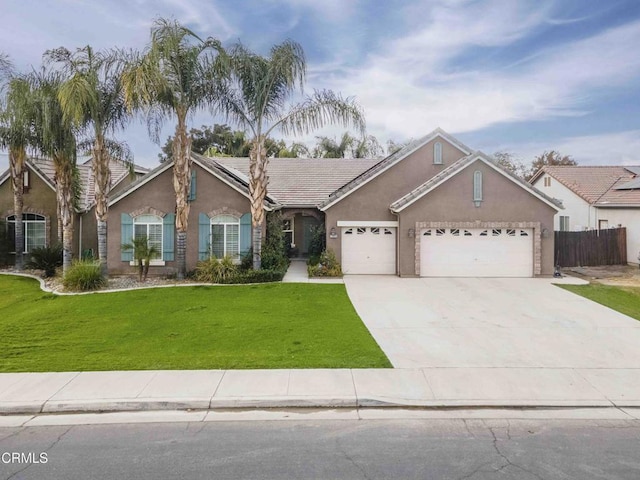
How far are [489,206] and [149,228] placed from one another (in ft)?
43.6

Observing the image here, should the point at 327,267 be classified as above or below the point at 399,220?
below

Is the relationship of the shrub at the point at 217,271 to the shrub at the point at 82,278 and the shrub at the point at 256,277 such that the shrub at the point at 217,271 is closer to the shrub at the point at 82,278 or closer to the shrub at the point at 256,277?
the shrub at the point at 256,277

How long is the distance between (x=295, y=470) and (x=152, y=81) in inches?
554

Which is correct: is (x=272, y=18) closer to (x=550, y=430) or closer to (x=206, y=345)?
(x=206, y=345)

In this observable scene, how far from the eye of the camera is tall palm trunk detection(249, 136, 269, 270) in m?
17.8

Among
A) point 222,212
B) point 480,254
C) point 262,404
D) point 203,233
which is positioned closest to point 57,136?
point 203,233

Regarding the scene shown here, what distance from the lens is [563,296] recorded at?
14719 millimetres

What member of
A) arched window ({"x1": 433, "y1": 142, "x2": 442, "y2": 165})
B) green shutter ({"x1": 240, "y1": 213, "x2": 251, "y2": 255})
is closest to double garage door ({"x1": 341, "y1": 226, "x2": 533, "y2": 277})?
arched window ({"x1": 433, "y1": 142, "x2": 442, "y2": 165})

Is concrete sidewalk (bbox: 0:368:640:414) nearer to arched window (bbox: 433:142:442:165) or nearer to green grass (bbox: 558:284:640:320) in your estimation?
green grass (bbox: 558:284:640:320)

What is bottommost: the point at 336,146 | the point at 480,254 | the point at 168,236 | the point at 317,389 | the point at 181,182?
the point at 317,389

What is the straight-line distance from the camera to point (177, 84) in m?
16.6

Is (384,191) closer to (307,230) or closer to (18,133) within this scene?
(307,230)

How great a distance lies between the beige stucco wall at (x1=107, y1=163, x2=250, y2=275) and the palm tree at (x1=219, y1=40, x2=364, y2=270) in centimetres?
148

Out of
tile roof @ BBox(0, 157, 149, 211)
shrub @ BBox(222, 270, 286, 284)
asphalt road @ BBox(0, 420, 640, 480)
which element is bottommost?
asphalt road @ BBox(0, 420, 640, 480)
